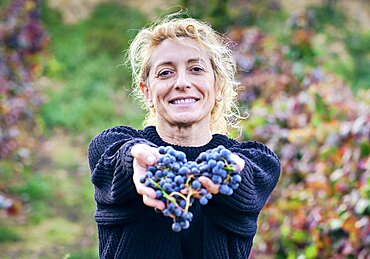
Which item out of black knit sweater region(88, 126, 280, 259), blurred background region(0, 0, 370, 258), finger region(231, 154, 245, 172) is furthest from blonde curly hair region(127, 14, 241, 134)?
blurred background region(0, 0, 370, 258)

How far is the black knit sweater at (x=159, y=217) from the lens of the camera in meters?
1.91

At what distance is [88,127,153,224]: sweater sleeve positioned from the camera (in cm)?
189

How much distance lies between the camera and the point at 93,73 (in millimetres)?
9898

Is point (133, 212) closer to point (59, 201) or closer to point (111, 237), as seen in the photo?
point (111, 237)

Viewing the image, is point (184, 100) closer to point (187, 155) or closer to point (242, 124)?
point (187, 155)

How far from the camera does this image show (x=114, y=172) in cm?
195

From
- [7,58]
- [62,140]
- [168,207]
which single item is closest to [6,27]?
[7,58]

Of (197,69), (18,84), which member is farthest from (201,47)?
(18,84)

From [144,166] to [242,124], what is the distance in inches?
135

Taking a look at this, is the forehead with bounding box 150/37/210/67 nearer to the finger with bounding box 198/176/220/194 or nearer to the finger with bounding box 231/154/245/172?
the finger with bounding box 231/154/245/172

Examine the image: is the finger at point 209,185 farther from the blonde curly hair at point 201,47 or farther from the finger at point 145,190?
the blonde curly hair at point 201,47

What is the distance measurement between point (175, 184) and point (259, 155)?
1.86 ft

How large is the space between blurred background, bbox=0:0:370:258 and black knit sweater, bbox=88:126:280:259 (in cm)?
77

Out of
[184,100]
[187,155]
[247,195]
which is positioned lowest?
[247,195]
